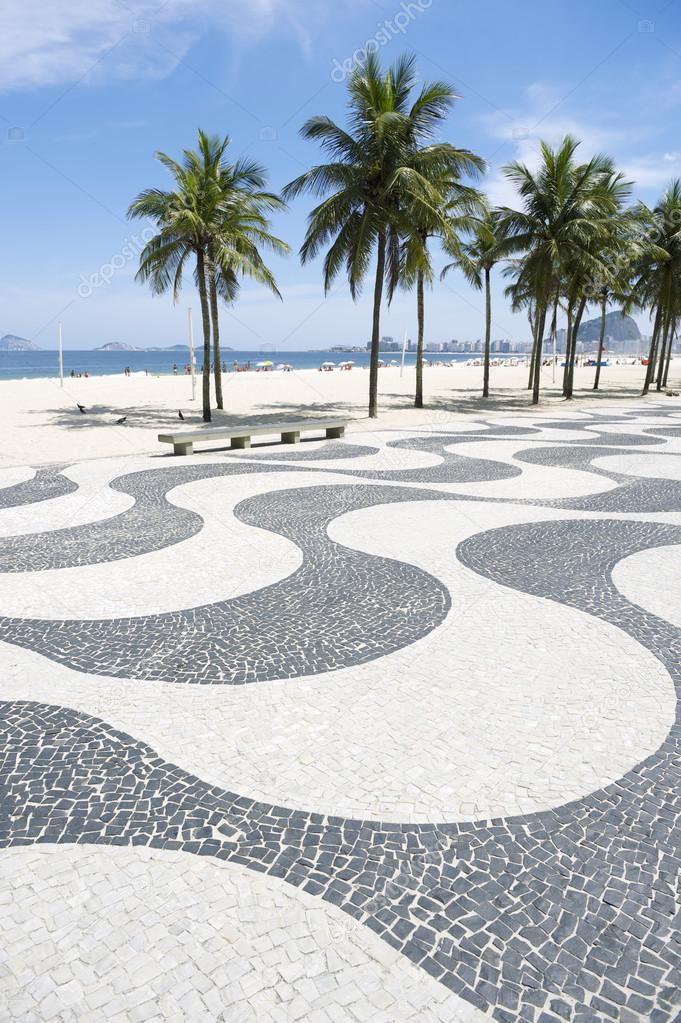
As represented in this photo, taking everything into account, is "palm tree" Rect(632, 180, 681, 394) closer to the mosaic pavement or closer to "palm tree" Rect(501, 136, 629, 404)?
"palm tree" Rect(501, 136, 629, 404)

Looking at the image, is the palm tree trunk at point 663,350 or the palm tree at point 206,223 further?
the palm tree trunk at point 663,350

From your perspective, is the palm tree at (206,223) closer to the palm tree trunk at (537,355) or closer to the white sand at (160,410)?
the white sand at (160,410)

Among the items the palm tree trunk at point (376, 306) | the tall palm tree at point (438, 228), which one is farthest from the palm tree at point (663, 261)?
the palm tree trunk at point (376, 306)

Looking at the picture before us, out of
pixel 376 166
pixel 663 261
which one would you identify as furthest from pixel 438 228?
pixel 663 261

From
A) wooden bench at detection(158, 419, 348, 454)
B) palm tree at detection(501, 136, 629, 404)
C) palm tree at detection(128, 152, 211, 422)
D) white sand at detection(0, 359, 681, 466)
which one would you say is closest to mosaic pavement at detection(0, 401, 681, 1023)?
wooden bench at detection(158, 419, 348, 454)

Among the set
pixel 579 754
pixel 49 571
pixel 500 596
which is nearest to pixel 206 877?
pixel 579 754

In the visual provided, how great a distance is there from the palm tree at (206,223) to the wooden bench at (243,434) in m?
4.69

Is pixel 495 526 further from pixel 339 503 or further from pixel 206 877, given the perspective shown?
pixel 206 877

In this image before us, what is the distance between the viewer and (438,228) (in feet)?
64.9

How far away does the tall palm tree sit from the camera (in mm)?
18406

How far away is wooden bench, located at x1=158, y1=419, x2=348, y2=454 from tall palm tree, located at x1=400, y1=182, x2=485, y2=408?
20.0 ft

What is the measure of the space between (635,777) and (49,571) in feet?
17.4

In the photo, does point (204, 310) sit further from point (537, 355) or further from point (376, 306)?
point (537, 355)

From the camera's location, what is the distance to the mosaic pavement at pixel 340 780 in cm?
221
